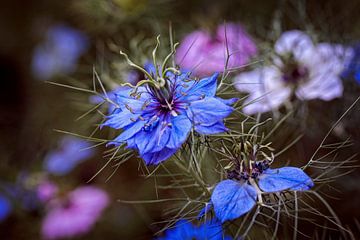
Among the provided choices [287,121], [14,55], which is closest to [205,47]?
[287,121]

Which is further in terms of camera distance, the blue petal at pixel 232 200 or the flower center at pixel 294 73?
the flower center at pixel 294 73

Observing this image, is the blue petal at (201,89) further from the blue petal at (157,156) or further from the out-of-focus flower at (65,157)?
the out-of-focus flower at (65,157)

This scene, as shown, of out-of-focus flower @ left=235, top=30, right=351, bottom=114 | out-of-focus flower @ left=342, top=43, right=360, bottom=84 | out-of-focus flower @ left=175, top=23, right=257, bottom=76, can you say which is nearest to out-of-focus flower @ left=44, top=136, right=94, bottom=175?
out-of-focus flower @ left=175, top=23, right=257, bottom=76

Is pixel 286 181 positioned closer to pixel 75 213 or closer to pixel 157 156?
pixel 157 156

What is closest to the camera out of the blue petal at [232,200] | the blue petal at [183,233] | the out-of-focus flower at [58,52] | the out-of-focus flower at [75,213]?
the blue petal at [232,200]

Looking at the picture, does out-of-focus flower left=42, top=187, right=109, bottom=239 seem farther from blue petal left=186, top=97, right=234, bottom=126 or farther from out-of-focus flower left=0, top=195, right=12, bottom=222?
blue petal left=186, top=97, right=234, bottom=126

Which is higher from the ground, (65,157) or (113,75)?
(113,75)

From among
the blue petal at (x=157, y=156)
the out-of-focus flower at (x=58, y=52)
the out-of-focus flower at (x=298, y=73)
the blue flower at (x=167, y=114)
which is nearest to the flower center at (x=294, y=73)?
the out-of-focus flower at (x=298, y=73)

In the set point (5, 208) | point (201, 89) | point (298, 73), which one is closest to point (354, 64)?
point (298, 73)
